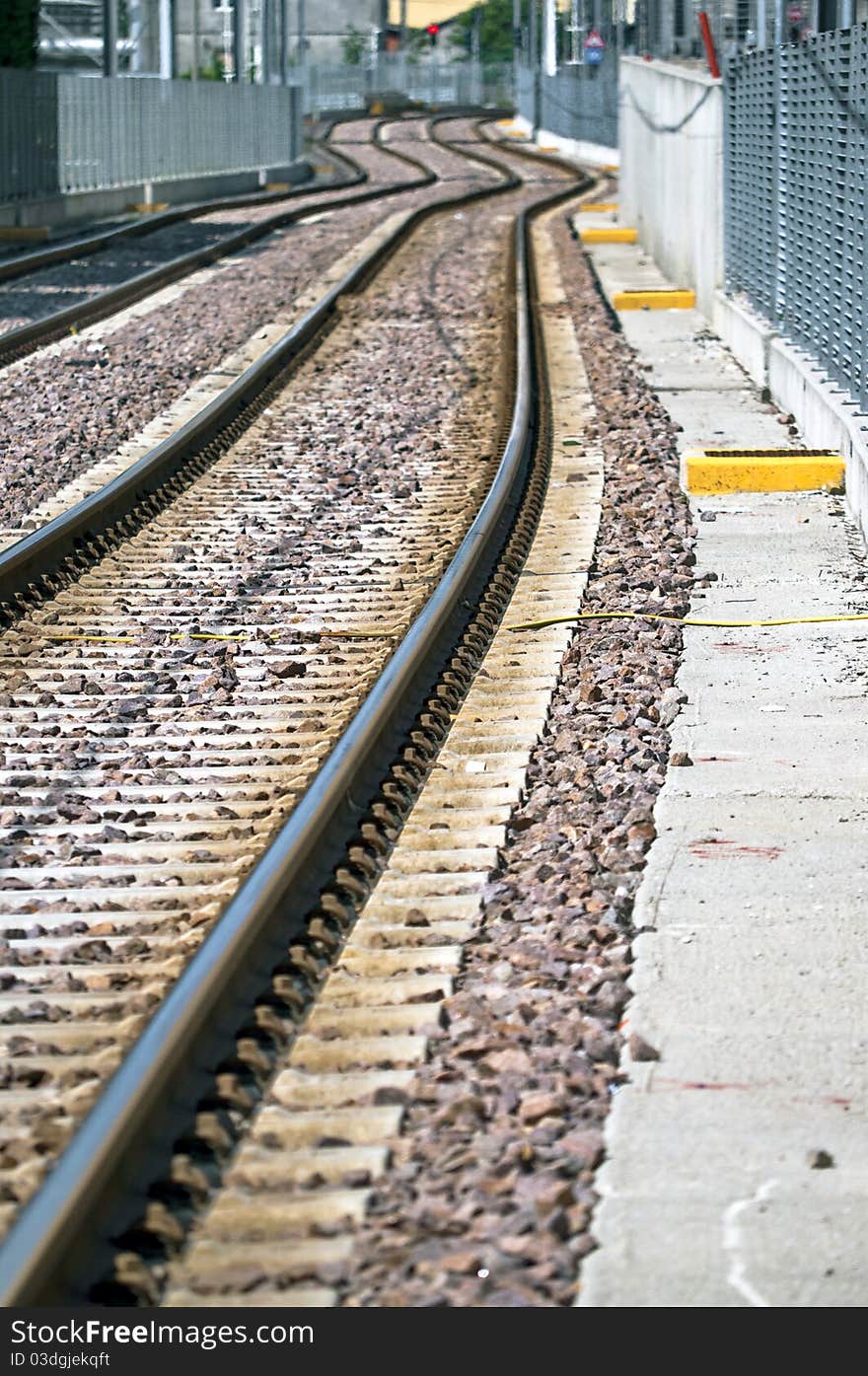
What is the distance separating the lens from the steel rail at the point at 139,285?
20219mm

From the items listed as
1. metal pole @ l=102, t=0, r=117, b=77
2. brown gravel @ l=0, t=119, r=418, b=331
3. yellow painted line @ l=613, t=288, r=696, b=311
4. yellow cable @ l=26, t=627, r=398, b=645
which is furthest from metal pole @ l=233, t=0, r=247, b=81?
yellow cable @ l=26, t=627, r=398, b=645

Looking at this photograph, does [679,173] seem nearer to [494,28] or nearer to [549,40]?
[549,40]

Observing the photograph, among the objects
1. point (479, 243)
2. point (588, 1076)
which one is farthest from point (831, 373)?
point (479, 243)

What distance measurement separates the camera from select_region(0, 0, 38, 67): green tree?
131 ft

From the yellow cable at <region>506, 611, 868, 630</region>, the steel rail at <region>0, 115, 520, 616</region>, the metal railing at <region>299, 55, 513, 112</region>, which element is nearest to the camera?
the yellow cable at <region>506, 611, 868, 630</region>

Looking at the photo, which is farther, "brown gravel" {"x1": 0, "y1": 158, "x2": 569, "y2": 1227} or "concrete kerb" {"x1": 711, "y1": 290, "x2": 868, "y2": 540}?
"concrete kerb" {"x1": 711, "y1": 290, "x2": 868, "y2": 540}

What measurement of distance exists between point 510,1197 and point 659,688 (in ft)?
14.3

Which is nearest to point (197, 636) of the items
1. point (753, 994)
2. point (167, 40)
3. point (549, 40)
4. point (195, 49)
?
point (753, 994)

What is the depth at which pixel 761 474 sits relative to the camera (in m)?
13.0

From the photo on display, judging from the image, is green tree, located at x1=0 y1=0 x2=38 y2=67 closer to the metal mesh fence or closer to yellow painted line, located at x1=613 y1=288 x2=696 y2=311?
the metal mesh fence

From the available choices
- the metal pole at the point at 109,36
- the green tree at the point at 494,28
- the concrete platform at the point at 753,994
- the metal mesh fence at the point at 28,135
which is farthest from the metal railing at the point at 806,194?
the green tree at the point at 494,28

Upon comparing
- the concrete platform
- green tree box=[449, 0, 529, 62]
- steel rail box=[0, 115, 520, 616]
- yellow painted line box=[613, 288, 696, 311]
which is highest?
green tree box=[449, 0, 529, 62]

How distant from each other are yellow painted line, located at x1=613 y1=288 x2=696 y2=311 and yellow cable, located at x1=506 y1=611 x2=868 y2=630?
14719 mm

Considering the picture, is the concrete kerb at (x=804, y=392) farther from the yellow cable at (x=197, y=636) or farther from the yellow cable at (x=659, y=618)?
the yellow cable at (x=197, y=636)
